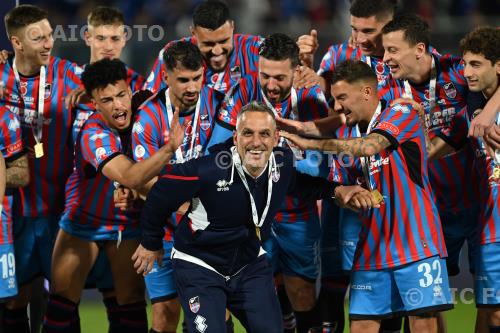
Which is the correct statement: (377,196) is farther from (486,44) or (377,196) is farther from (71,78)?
(71,78)

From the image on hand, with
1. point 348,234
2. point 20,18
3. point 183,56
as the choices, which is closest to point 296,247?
point 348,234

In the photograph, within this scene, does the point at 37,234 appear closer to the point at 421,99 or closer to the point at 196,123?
the point at 196,123

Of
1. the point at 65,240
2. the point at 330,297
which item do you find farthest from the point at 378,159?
the point at 65,240

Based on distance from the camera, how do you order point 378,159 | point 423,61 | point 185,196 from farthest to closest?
point 423,61 < point 378,159 < point 185,196

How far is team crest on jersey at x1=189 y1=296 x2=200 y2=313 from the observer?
6.34 metres

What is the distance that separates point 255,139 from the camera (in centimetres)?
636

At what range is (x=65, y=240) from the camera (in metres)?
7.70

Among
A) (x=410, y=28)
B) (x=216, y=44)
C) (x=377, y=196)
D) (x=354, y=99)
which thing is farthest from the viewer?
(x=216, y=44)

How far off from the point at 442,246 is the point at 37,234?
2.87 meters

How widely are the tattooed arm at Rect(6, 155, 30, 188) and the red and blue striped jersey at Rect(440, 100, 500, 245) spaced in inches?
110

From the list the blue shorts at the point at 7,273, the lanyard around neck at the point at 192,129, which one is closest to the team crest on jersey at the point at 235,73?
the lanyard around neck at the point at 192,129

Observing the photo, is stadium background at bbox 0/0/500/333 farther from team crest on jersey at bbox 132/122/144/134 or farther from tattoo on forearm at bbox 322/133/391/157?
tattoo on forearm at bbox 322/133/391/157

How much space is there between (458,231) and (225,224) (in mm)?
2052

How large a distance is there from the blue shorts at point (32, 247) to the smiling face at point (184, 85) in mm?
1366
